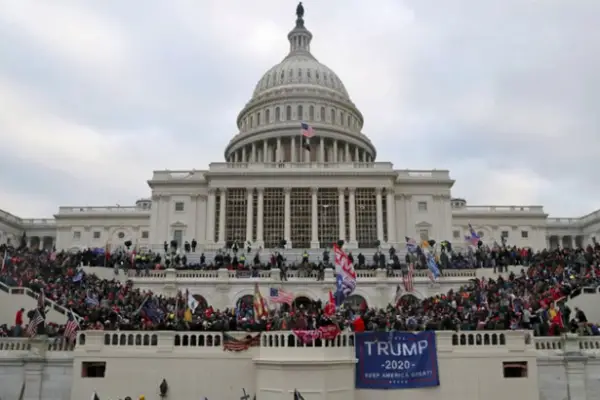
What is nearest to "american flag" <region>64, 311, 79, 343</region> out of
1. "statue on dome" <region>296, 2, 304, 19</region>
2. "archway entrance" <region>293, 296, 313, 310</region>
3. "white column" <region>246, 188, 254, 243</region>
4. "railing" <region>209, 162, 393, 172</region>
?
"archway entrance" <region>293, 296, 313, 310</region>

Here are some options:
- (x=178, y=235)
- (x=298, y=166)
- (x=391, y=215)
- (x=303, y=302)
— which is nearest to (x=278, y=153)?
(x=298, y=166)

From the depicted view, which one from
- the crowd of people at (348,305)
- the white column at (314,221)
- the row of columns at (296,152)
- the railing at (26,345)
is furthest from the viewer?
the row of columns at (296,152)

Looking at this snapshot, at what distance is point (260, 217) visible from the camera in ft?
214

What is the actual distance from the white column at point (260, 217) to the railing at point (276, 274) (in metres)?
21.4

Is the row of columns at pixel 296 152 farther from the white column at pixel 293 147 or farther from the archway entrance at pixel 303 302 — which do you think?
the archway entrance at pixel 303 302

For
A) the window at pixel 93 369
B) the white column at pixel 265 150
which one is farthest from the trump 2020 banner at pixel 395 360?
the white column at pixel 265 150

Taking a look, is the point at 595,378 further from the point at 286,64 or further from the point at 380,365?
the point at 286,64

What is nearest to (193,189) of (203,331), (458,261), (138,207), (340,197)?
(340,197)

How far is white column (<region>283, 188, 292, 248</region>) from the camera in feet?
211

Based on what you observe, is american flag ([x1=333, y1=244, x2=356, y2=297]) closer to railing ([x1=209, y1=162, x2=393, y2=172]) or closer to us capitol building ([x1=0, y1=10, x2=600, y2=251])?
us capitol building ([x1=0, y1=10, x2=600, y2=251])

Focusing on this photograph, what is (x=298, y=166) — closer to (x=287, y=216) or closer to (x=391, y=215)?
(x=287, y=216)

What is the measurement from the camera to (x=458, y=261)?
148 ft

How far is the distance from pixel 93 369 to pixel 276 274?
19636 millimetres

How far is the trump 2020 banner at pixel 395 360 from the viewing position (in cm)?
2203
